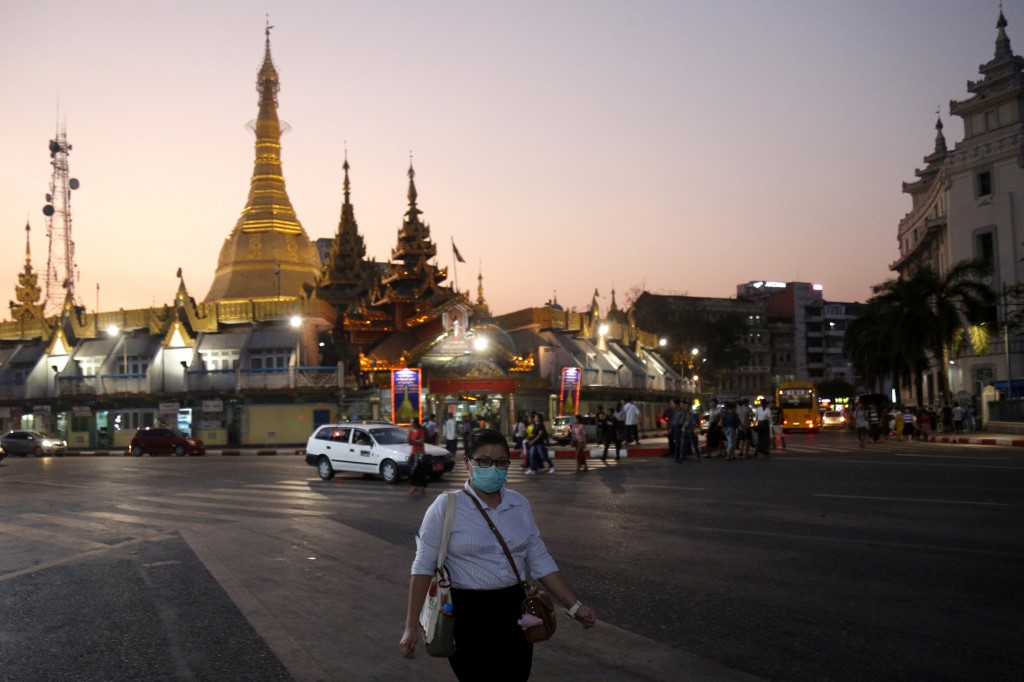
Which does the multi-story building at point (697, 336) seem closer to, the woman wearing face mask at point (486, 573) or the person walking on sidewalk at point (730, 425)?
the person walking on sidewalk at point (730, 425)

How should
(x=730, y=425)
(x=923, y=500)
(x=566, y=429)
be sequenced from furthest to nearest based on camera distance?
(x=566, y=429)
(x=730, y=425)
(x=923, y=500)

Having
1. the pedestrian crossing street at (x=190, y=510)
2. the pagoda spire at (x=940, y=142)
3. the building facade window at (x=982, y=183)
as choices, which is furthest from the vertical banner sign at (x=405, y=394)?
the pagoda spire at (x=940, y=142)

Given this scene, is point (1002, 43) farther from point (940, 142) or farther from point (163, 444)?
point (163, 444)

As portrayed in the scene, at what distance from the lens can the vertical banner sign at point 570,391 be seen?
50719 mm

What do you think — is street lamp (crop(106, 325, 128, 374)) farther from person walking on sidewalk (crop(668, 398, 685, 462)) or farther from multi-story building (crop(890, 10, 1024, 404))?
multi-story building (crop(890, 10, 1024, 404))

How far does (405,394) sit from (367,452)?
22477 millimetres

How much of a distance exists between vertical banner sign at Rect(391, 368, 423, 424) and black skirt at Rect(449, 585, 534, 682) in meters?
41.4

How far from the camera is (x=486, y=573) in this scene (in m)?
4.48

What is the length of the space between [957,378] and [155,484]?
5031cm

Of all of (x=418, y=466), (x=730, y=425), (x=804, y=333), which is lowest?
(x=418, y=466)

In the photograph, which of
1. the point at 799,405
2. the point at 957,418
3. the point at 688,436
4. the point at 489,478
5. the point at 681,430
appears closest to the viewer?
the point at 489,478

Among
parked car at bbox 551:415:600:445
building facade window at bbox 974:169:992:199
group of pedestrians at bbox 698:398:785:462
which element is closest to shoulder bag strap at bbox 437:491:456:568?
group of pedestrians at bbox 698:398:785:462

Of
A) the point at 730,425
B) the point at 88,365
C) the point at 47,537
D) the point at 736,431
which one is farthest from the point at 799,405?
the point at 47,537

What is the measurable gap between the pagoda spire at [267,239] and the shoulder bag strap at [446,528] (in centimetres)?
5737
